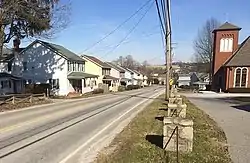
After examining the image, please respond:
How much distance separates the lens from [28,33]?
27234mm

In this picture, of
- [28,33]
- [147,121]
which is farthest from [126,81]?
[147,121]

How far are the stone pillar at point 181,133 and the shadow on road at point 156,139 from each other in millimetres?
750

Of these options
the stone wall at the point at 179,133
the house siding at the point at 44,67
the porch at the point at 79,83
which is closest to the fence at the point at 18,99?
the house siding at the point at 44,67

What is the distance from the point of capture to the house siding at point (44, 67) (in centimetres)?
4425

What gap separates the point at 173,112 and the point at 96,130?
4.04 m

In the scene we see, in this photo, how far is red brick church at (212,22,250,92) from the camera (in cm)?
5141

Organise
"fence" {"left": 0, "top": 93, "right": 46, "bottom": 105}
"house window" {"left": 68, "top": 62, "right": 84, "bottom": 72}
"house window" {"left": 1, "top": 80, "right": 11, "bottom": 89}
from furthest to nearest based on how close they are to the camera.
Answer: "house window" {"left": 68, "top": 62, "right": 84, "bottom": 72} < "house window" {"left": 1, "top": 80, "right": 11, "bottom": 89} < "fence" {"left": 0, "top": 93, "right": 46, "bottom": 105}

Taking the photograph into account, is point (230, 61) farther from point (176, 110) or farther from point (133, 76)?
point (133, 76)

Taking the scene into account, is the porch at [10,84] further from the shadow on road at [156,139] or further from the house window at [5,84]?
the shadow on road at [156,139]

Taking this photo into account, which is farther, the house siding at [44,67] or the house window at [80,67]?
the house window at [80,67]

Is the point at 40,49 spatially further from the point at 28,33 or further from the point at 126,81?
the point at 126,81

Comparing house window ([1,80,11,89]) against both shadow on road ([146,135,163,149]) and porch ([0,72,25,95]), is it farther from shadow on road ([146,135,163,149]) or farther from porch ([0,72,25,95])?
shadow on road ([146,135,163,149])

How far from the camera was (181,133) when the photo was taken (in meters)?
7.94

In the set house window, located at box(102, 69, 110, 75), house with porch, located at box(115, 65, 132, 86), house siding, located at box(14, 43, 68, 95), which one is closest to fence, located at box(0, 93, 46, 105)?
house siding, located at box(14, 43, 68, 95)
